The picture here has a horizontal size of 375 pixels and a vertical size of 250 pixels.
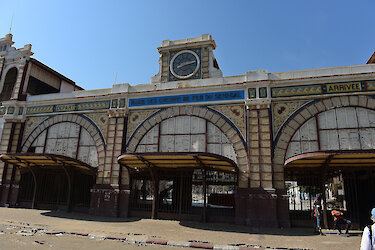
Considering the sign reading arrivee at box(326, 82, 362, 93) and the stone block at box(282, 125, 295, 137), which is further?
the stone block at box(282, 125, 295, 137)

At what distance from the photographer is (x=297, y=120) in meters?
14.7

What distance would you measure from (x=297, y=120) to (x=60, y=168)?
15825 millimetres

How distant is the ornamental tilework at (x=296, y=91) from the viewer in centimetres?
1486

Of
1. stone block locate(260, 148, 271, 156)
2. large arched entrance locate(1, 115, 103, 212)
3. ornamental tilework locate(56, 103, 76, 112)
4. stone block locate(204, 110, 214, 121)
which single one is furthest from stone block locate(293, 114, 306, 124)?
ornamental tilework locate(56, 103, 76, 112)

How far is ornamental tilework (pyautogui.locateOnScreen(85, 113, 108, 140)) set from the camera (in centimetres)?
1806

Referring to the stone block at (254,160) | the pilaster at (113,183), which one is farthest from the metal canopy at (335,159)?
the pilaster at (113,183)

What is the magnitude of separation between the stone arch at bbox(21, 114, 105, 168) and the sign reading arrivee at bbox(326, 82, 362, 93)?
14.5 m

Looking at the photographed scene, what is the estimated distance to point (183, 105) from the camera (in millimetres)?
16875

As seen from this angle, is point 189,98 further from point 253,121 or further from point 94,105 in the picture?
point 94,105

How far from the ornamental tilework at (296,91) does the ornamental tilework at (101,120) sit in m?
11.2

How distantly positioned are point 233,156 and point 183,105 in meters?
4.57

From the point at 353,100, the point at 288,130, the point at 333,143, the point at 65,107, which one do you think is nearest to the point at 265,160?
the point at 288,130

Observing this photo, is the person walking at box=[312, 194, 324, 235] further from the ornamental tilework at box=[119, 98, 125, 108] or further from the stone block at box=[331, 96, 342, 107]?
the ornamental tilework at box=[119, 98, 125, 108]

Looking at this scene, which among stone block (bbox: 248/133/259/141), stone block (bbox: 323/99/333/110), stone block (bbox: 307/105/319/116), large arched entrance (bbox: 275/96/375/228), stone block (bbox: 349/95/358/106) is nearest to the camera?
large arched entrance (bbox: 275/96/375/228)
